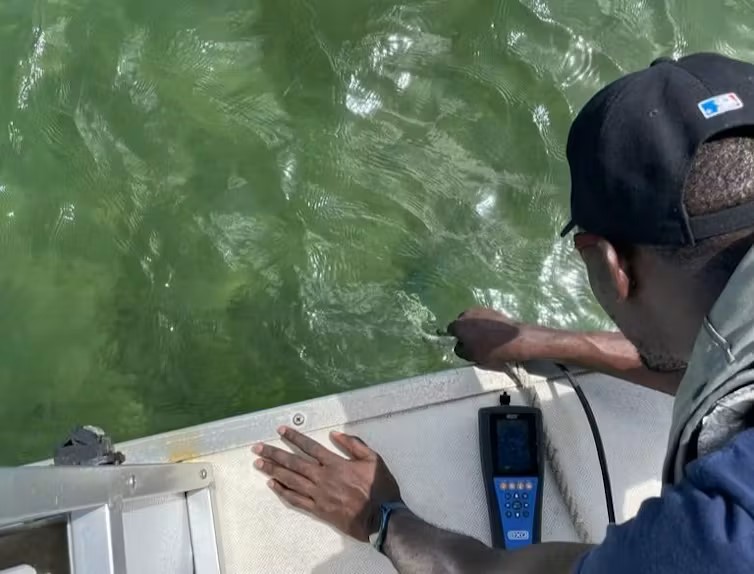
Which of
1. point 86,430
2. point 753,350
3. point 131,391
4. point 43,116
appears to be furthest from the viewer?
point 43,116

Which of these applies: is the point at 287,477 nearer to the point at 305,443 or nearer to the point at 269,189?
the point at 305,443

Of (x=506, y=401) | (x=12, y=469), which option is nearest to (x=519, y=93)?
(x=506, y=401)

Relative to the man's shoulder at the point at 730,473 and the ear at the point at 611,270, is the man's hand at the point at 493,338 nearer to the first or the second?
the ear at the point at 611,270

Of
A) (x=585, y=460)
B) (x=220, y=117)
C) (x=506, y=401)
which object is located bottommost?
(x=585, y=460)

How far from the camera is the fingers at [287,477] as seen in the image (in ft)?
6.33

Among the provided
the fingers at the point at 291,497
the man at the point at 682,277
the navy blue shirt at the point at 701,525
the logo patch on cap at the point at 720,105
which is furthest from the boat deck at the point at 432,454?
the logo patch on cap at the point at 720,105

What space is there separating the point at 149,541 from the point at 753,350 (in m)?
1.17

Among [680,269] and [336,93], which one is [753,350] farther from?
[336,93]

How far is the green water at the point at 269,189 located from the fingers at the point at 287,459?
647 millimetres

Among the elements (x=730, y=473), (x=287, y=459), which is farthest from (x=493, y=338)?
(x=730, y=473)

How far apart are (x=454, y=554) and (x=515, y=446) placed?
0.33 metres

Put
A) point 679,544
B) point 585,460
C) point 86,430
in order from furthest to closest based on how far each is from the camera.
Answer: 1. point 585,460
2. point 86,430
3. point 679,544

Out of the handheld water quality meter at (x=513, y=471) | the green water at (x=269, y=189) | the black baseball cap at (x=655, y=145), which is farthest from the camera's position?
the green water at (x=269, y=189)

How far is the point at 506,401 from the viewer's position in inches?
79.9
